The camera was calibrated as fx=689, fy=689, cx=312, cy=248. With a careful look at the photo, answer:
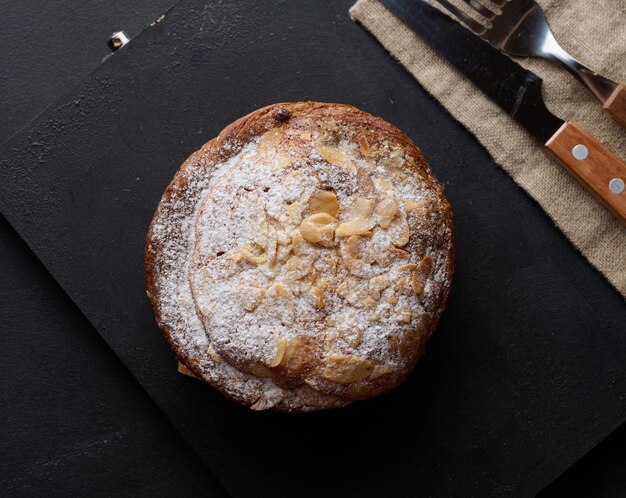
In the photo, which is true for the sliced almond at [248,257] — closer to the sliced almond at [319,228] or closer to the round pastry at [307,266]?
the round pastry at [307,266]

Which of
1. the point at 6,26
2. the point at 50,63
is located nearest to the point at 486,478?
the point at 50,63

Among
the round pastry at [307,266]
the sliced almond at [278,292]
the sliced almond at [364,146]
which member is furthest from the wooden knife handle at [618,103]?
the sliced almond at [278,292]

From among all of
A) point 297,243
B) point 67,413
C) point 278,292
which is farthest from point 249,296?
point 67,413

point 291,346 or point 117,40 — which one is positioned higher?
point 117,40

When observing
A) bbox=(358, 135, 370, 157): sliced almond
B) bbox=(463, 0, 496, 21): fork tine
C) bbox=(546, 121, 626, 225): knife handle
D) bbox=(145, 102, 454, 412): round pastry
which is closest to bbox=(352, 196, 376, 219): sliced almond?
bbox=(145, 102, 454, 412): round pastry

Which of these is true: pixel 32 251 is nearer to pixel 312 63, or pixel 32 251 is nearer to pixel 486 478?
pixel 312 63

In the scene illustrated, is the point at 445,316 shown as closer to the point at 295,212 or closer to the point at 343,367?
the point at 343,367
